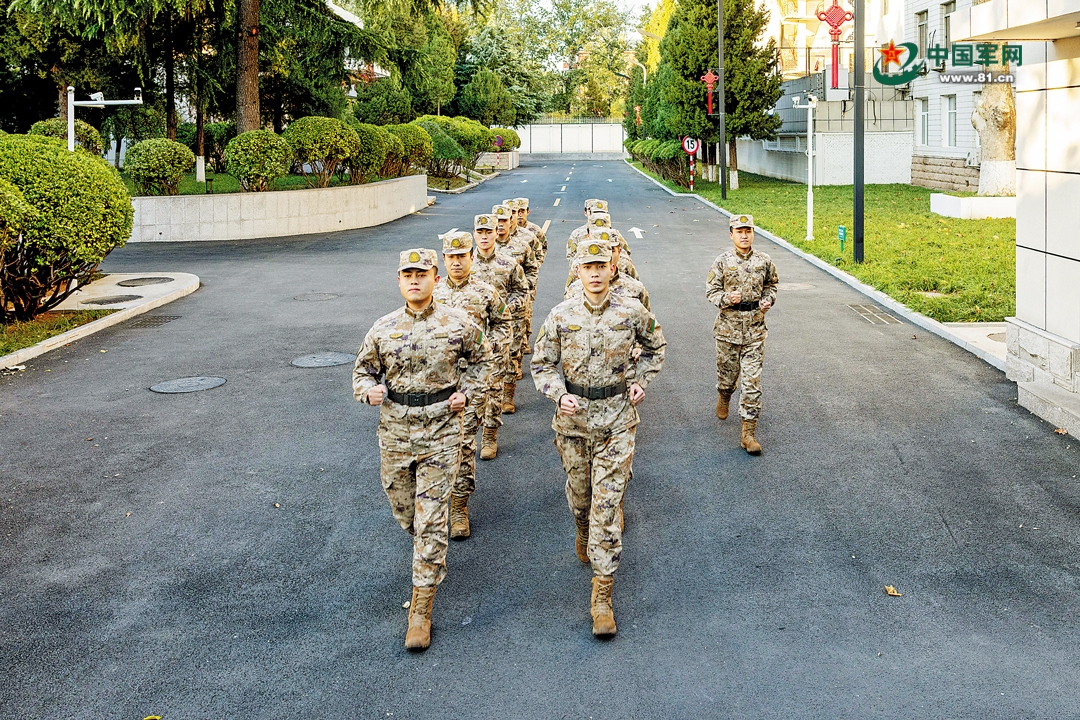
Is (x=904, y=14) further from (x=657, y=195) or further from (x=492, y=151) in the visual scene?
(x=492, y=151)

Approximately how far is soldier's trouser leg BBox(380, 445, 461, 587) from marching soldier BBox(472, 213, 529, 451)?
9.47ft

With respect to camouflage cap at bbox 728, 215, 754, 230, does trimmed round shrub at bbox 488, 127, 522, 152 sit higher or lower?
higher

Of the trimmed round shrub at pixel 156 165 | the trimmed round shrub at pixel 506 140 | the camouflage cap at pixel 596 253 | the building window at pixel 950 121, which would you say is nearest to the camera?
the camouflage cap at pixel 596 253

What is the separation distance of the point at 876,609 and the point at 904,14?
41.9 meters

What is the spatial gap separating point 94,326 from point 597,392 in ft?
38.5

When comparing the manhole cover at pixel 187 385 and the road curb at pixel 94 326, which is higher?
the road curb at pixel 94 326

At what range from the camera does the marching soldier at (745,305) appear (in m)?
9.51

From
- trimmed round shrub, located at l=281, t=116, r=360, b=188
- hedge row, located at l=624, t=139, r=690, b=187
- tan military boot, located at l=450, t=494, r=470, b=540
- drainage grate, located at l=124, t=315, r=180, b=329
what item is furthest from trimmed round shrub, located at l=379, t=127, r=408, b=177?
tan military boot, located at l=450, t=494, r=470, b=540

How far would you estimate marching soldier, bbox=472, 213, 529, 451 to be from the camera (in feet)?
30.9

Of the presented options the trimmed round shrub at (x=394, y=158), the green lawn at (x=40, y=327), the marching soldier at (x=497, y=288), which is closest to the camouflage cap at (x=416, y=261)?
the marching soldier at (x=497, y=288)

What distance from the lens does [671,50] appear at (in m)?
48.2

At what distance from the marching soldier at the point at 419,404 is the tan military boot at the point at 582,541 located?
3.20 feet

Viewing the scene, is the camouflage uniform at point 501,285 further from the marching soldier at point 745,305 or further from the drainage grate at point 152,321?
the drainage grate at point 152,321

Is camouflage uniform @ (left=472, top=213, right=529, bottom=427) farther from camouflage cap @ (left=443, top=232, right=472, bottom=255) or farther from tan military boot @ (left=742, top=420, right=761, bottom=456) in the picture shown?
tan military boot @ (left=742, top=420, right=761, bottom=456)
